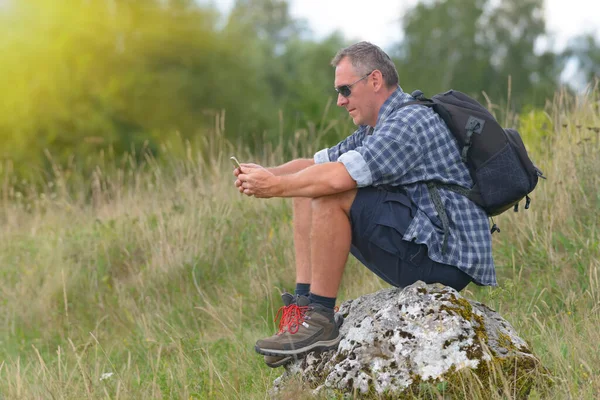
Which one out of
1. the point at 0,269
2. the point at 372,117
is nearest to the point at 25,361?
the point at 0,269

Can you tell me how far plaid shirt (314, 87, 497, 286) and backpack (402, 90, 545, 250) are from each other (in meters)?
0.03

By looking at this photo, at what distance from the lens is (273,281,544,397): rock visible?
303 cm

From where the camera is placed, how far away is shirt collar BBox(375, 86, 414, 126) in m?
3.75

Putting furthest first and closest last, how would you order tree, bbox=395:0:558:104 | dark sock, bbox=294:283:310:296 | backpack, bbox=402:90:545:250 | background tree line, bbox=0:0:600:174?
tree, bbox=395:0:558:104 → background tree line, bbox=0:0:600:174 → dark sock, bbox=294:283:310:296 → backpack, bbox=402:90:545:250

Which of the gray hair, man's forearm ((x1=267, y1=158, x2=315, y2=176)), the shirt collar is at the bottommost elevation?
man's forearm ((x1=267, y1=158, x2=315, y2=176))

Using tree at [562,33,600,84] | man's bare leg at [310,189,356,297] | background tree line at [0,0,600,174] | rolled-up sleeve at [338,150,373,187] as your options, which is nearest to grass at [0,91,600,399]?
man's bare leg at [310,189,356,297]

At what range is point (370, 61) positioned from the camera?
3.76m

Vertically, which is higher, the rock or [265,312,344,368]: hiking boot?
the rock

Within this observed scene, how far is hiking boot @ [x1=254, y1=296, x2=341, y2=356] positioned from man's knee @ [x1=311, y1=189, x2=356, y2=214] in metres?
0.50

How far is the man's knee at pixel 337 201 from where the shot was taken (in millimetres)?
3393

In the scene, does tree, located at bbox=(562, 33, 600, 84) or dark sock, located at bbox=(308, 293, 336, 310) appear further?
tree, located at bbox=(562, 33, 600, 84)

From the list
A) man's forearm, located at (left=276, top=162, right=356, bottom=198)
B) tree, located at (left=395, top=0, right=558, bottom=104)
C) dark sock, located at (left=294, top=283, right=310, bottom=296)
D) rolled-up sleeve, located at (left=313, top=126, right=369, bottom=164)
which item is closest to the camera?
man's forearm, located at (left=276, top=162, right=356, bottom=198)

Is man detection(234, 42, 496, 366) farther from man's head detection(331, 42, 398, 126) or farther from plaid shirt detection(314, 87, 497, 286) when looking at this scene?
man's head detection(331, 42, 398, 126)

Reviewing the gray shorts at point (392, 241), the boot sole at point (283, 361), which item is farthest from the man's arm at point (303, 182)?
the boot sole at point (283, 361)
